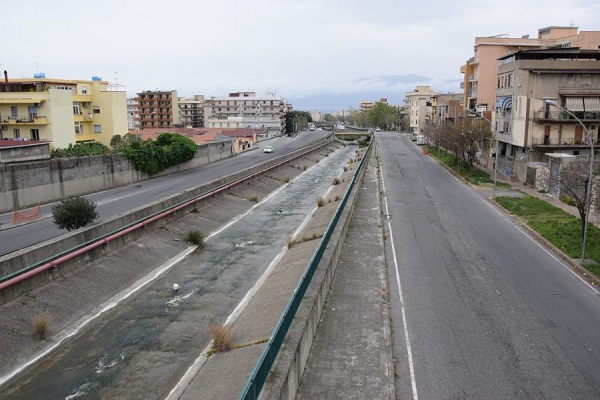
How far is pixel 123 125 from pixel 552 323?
2732 inches

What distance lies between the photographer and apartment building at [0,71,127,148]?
2405 inches

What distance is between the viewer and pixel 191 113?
18412 centimetres

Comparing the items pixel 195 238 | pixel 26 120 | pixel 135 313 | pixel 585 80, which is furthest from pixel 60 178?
pixel 585 80

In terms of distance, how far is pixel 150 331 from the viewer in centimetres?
1717

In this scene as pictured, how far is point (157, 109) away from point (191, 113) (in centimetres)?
3045

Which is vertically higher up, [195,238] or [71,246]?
[71,246]

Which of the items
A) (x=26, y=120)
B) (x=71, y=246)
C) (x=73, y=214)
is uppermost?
(x=26, y=120)

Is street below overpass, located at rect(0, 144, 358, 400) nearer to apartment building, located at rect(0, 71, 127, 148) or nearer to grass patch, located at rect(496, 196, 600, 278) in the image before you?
grass patch, located at rect(496, 196, 600, 278)

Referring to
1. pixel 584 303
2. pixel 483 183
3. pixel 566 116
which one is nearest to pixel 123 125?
pixel 483 183

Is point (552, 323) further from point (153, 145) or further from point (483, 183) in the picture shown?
point (153, 145)

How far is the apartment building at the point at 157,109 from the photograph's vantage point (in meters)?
153

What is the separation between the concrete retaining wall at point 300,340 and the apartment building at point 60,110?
50.9 meters

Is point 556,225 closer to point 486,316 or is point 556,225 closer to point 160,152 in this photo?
point 486,316

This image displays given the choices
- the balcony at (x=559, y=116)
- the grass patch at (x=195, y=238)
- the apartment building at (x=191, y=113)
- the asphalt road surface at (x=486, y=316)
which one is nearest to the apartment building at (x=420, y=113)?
the apartment building at (x=191, y=113)
